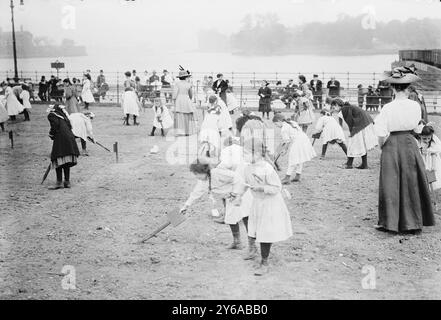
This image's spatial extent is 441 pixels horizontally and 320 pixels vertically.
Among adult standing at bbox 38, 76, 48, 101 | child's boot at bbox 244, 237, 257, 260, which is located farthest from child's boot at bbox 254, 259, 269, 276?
adult standing at bbox 38, 76, 48, 101

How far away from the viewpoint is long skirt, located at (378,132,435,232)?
7754 mm

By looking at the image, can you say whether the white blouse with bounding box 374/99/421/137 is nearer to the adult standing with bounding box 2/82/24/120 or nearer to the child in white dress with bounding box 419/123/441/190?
the child in white dress with bounding box 419/123/441/190

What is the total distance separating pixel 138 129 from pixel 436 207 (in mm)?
11036

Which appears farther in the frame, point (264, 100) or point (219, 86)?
point (264, 100)

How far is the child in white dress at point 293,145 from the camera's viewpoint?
35.1 ft

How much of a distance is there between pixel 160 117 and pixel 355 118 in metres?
6.28

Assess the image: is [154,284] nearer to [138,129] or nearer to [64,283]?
[64,283]

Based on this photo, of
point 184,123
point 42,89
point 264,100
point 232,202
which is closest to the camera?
point 232,202

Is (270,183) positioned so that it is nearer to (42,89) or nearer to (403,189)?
(403,189)

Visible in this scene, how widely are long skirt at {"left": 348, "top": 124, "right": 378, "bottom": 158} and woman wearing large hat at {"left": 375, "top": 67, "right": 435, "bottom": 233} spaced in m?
3.95

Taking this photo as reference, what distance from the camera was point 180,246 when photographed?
24.0ft

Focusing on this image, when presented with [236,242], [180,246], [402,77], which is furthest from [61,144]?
[402,77]

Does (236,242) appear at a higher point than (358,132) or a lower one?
lower
